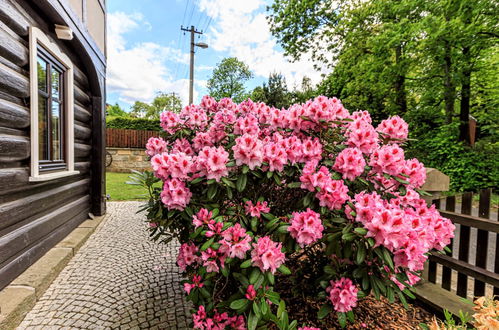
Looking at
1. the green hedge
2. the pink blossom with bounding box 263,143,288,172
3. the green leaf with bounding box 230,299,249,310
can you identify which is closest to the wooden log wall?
the green leaf with bounding box 230,299,249,310

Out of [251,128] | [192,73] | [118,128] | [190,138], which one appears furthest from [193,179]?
[118,128]

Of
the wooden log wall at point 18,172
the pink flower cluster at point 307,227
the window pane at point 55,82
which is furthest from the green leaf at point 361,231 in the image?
the window pane at point 55,82

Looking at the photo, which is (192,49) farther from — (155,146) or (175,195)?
(175,195)

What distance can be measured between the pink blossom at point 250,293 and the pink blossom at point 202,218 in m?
0.38

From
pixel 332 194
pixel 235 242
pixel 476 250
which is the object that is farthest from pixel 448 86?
pixel 235 242

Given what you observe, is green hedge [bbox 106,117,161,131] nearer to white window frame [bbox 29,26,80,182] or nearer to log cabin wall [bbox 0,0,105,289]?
log cabin wall [bbox 0,0,105,289]

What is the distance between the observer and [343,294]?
1.32m

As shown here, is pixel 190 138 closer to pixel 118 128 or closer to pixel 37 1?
pixel 37 1

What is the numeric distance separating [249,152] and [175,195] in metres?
0.49

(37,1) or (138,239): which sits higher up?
(37,1)

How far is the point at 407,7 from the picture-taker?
21.1ft

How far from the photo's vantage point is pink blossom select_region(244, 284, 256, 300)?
1.22m

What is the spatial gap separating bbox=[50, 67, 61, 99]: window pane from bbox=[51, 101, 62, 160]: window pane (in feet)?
0.37

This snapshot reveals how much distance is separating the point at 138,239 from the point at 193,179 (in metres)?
2.78
